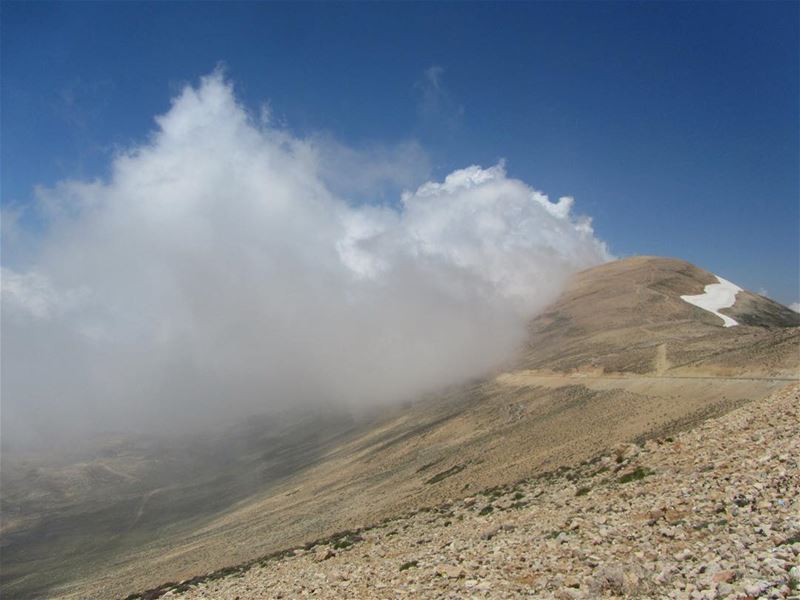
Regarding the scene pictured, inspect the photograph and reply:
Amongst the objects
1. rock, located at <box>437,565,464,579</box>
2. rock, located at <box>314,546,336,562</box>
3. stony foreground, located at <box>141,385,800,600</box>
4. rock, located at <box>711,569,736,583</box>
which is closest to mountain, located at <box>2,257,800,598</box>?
stony foreground, located at <box>141,385,800,600</box>

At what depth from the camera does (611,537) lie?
2067 cm

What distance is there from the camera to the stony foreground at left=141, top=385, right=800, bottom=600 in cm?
1605

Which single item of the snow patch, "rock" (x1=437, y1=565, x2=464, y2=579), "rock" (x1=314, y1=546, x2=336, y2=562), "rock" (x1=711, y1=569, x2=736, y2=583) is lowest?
"rock" (x1=711, y1=569, x2=736, y2=583)

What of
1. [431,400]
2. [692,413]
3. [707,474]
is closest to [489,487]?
[692,413]

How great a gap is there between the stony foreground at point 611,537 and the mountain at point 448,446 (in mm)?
5997

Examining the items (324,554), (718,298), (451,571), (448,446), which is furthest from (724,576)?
(718,298)

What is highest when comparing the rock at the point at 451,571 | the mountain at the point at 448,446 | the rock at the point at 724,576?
the mountain at the point at 448,446

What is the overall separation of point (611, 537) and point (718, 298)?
138932mm

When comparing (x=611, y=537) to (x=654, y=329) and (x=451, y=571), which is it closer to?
(x=451, y=571)

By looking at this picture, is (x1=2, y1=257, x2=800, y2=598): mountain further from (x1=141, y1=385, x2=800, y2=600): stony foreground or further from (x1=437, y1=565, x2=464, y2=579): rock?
(x1=437, y1=565, x2=464, y2=579): rock

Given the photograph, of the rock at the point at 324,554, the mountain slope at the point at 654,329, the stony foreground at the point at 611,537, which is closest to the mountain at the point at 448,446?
the mountain slope at the point at 654,329

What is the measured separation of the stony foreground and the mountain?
19.7 ft

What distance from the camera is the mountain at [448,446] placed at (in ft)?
150

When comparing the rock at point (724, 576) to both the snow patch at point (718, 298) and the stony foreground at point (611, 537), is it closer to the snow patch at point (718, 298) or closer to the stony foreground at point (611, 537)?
the stony foreground at point (611, 537)
